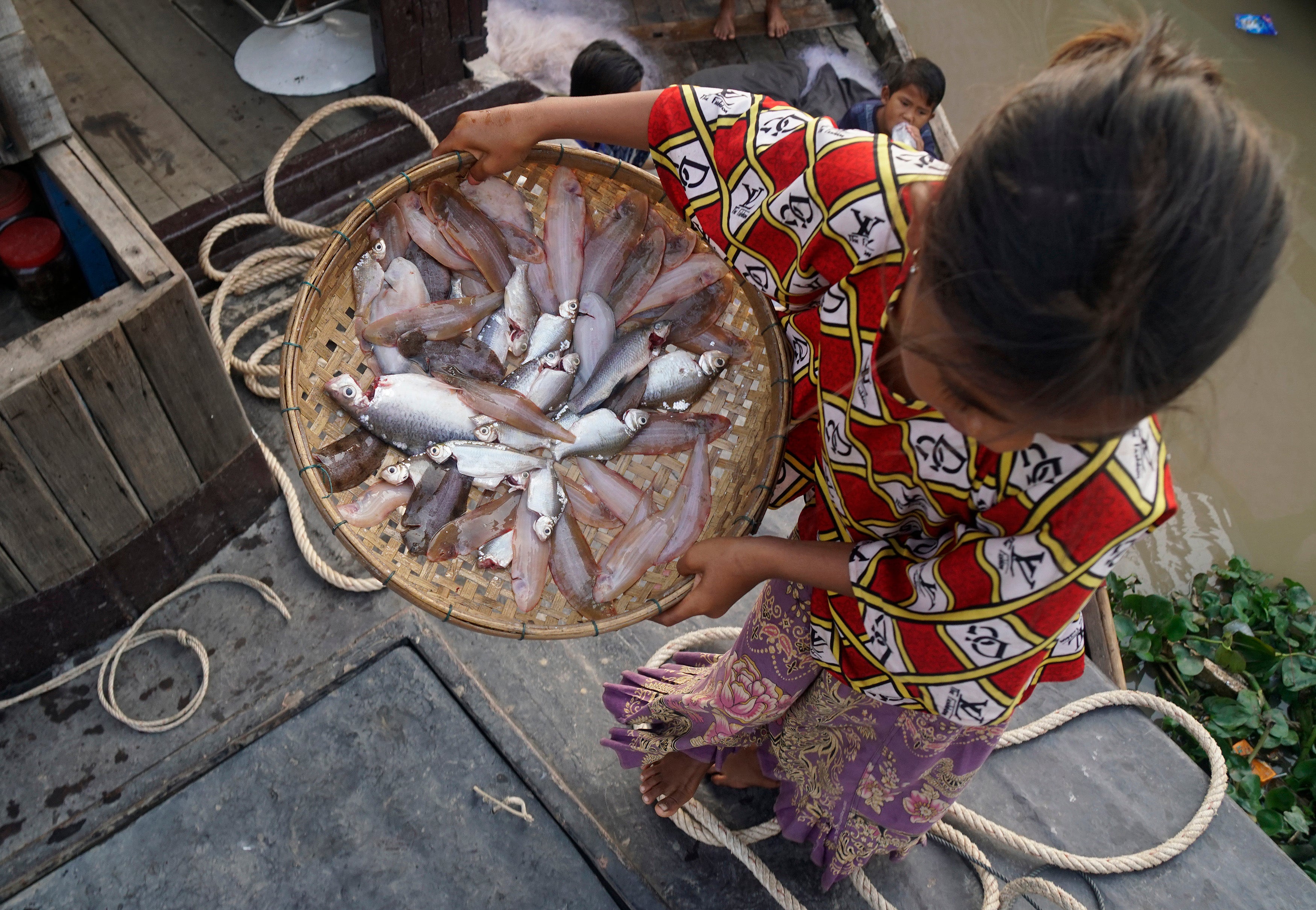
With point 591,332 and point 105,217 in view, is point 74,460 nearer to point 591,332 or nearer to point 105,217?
point 105,217

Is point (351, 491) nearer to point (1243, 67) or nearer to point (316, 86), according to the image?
point (316, 86)

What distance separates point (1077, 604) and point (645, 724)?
1.09 metres

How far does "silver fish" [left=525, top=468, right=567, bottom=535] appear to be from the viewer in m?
1.91

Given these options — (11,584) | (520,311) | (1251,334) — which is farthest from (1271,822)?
(11,584)

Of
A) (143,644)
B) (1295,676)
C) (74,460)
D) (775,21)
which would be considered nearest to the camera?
(74,460)

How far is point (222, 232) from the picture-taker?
2799 mm

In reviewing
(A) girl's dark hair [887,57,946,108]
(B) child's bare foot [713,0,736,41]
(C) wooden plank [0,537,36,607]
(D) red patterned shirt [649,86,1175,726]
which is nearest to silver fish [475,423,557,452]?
(D) red patterned shirt [649,86,1175,726]

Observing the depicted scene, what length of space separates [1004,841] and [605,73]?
2.83 meters

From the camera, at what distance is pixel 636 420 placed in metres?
1.97

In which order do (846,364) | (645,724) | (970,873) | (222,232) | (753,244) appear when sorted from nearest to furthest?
(846,364)
(753,244)
(645,724)
(970,873)
(222,232)

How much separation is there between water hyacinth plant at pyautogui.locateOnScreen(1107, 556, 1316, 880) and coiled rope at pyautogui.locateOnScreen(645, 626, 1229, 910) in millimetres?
680

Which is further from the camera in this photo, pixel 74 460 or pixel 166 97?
pixel 166 97

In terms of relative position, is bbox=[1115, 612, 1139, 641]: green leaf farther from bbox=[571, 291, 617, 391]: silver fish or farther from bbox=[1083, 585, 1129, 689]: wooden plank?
bbox=[571, 291, 617, 391]: silver fish

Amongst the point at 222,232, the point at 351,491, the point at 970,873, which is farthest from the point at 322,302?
the point at 970,873
